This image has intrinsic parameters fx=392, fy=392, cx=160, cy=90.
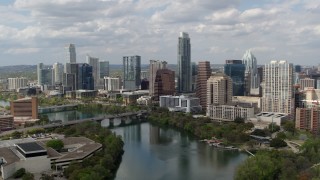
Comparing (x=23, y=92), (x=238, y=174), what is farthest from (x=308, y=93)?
(x=23, y=92)

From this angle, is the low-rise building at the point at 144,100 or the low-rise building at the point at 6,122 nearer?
the low-rise building at the point at 6,122

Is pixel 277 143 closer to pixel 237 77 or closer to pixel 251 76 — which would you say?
pixel 237 77

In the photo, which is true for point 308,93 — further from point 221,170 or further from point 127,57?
point 127,57

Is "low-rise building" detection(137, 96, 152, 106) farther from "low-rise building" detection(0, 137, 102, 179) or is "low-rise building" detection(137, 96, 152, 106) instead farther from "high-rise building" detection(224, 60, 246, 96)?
"low-rise building" detection(0, 137, 102, 179)

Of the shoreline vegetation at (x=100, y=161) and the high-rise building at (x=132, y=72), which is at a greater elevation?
the high-rise building at (x=132, y=72)

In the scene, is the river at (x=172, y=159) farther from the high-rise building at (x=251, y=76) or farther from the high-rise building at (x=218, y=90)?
the high-rise building at (x=251, y=76)

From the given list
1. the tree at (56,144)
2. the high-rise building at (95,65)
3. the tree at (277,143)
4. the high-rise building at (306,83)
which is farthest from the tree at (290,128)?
the high-rise building at (95,65)
